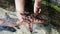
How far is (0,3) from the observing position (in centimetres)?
107

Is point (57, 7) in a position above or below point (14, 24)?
above

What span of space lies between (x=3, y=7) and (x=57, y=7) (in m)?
0.38

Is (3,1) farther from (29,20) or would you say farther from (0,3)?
(29,20)

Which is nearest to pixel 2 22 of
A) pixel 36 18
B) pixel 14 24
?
pixel 14 24

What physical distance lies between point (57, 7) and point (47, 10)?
2.8 inches

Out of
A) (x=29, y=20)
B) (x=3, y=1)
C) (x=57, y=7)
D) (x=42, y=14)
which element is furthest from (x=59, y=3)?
(x=3, y=1)

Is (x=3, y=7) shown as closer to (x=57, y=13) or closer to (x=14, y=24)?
(x=14, y=24)

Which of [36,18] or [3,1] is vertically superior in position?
[3,1]

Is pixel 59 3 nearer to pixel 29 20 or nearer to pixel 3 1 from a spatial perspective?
pixel 29 20

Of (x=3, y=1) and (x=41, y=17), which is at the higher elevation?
(x=3, y=1)

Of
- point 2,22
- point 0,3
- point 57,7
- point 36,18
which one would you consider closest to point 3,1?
point 0,3

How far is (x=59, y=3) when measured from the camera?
1.06m

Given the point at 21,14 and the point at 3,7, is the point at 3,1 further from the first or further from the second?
the point at 21,14

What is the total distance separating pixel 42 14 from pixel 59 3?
15 centimetres
